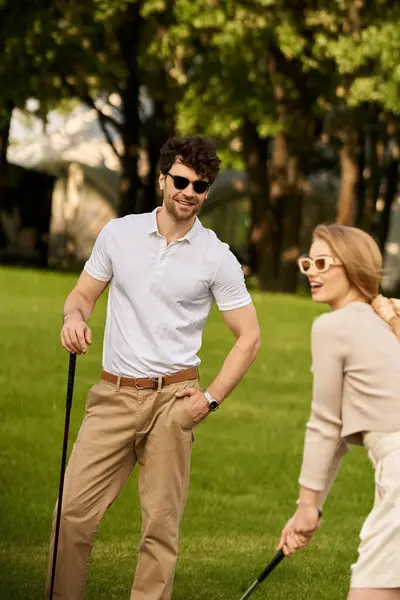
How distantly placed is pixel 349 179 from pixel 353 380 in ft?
110

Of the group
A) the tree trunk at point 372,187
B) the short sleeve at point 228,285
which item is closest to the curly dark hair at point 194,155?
the short sleeve at point 228,285

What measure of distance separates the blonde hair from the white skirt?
0.51m

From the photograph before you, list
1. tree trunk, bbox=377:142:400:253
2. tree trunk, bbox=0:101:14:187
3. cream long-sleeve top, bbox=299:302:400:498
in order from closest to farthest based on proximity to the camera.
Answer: cream long-sleeve top, bbox=299:302:400:498 → tree trunk, bbox=0:101:14:187 → tree trunk, bbox=377:142:400:253

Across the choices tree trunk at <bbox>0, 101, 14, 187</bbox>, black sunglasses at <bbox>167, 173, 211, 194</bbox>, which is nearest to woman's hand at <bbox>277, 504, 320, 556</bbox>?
black sunglasses at <bbox>167, 173, 211, 194</bbox>

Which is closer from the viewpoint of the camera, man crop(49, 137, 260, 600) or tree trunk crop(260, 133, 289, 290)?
man crop(49, 137, 260, 600)

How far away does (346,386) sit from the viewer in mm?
5648

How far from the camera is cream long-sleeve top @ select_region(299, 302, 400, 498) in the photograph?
5.60 m

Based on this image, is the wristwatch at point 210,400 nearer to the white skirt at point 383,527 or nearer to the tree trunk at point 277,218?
the white skirt at point 383,527

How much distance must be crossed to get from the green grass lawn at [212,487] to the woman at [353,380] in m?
4.10

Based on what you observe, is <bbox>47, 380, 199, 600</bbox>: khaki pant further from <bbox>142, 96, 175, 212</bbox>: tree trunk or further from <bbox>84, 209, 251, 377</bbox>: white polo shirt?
<bbox>142, 96, 175, 212</bbox>: tree trunk

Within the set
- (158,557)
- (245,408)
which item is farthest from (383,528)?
(245,408)

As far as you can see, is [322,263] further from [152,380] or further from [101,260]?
[101,260]

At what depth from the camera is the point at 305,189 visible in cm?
4053

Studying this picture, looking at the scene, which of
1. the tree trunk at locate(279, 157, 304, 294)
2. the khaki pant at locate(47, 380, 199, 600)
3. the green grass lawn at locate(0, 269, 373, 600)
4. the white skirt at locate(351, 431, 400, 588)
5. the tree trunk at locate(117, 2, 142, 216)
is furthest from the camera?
the tree trunk at locate(117, 2, 142, 216)
